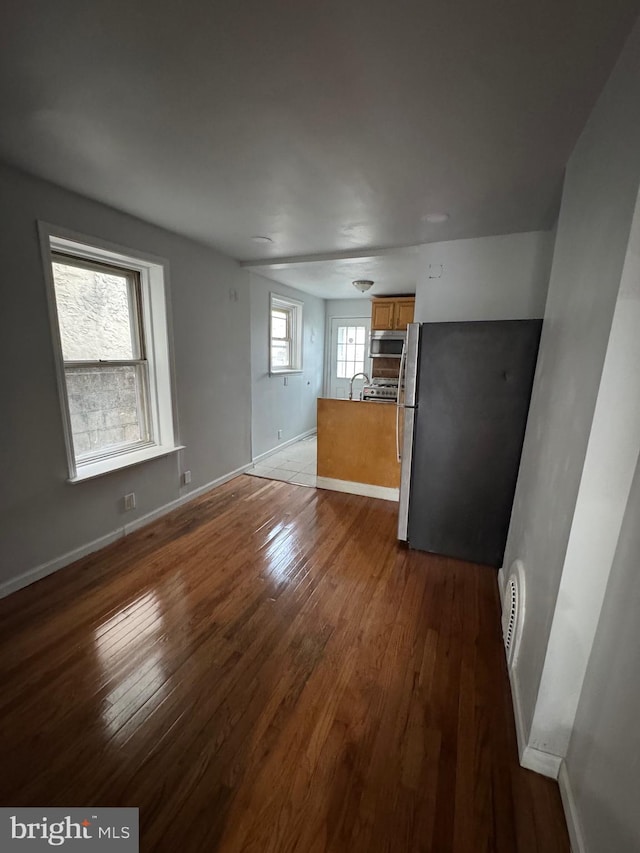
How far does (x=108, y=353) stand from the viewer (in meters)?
2.77

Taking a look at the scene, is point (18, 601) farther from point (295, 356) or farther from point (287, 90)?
point (295, 356)

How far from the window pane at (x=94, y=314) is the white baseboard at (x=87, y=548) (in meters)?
1.36

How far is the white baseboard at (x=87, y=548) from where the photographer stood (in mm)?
2199

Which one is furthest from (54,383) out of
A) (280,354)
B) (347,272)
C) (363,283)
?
(363,283)

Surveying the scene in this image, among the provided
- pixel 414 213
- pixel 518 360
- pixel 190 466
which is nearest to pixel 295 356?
pixel 190 466

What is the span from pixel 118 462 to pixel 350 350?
4791 mm

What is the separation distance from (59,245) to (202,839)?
10.2 feet

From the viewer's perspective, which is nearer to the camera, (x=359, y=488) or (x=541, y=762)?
(x=541, y=762)

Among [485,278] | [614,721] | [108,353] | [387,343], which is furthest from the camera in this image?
[387,343]

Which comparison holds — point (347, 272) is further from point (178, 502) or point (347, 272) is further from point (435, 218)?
point (178, 502)

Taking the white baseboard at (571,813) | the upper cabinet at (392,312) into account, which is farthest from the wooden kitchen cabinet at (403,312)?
the white baseboard at (571,813)

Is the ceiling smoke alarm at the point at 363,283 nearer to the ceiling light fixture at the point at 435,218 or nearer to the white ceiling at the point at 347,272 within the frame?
the white ceiling at the point at 347,272

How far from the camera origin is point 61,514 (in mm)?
2412

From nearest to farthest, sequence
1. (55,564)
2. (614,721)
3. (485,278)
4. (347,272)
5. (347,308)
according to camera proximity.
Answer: (614,721)
(55,564)
(485,278)
(347,272)
(347,308)
